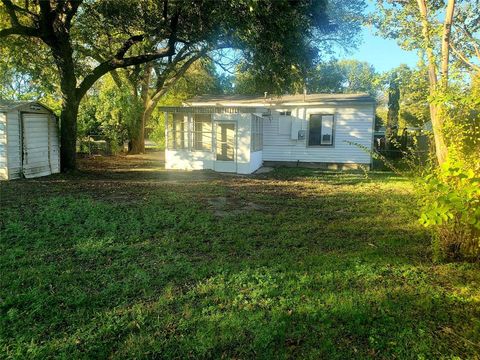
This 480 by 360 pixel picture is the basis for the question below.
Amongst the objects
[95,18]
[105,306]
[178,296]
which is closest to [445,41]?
[178,296]

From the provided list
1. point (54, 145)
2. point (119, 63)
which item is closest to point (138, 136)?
point (54, 145)

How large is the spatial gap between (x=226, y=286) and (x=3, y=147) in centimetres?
941

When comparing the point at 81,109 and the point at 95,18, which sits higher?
the point at 95,18

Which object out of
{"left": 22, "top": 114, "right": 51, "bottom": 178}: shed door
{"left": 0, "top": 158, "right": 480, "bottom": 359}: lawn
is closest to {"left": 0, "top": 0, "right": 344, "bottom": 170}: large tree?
{"left": 22, "top": 114, "right": 51, "bottom": 178}: shed door

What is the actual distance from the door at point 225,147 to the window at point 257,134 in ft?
2.49

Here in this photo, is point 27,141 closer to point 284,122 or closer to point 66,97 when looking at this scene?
point 66,97

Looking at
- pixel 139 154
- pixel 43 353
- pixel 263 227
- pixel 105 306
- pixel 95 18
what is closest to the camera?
pixel 43 353

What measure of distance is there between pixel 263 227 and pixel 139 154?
54.8ft

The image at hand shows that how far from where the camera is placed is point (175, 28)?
10391mm

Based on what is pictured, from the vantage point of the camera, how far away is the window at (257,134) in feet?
45.4

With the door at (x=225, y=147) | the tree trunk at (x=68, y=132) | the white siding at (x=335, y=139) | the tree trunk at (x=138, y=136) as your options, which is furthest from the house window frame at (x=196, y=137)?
the tree trunk at (x=138, y=136)

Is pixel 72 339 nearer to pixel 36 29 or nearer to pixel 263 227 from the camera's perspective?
pixel 263 227

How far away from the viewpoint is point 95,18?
1196 cm

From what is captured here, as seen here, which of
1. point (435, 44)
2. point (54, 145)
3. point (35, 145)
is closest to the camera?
point (435, 44)
